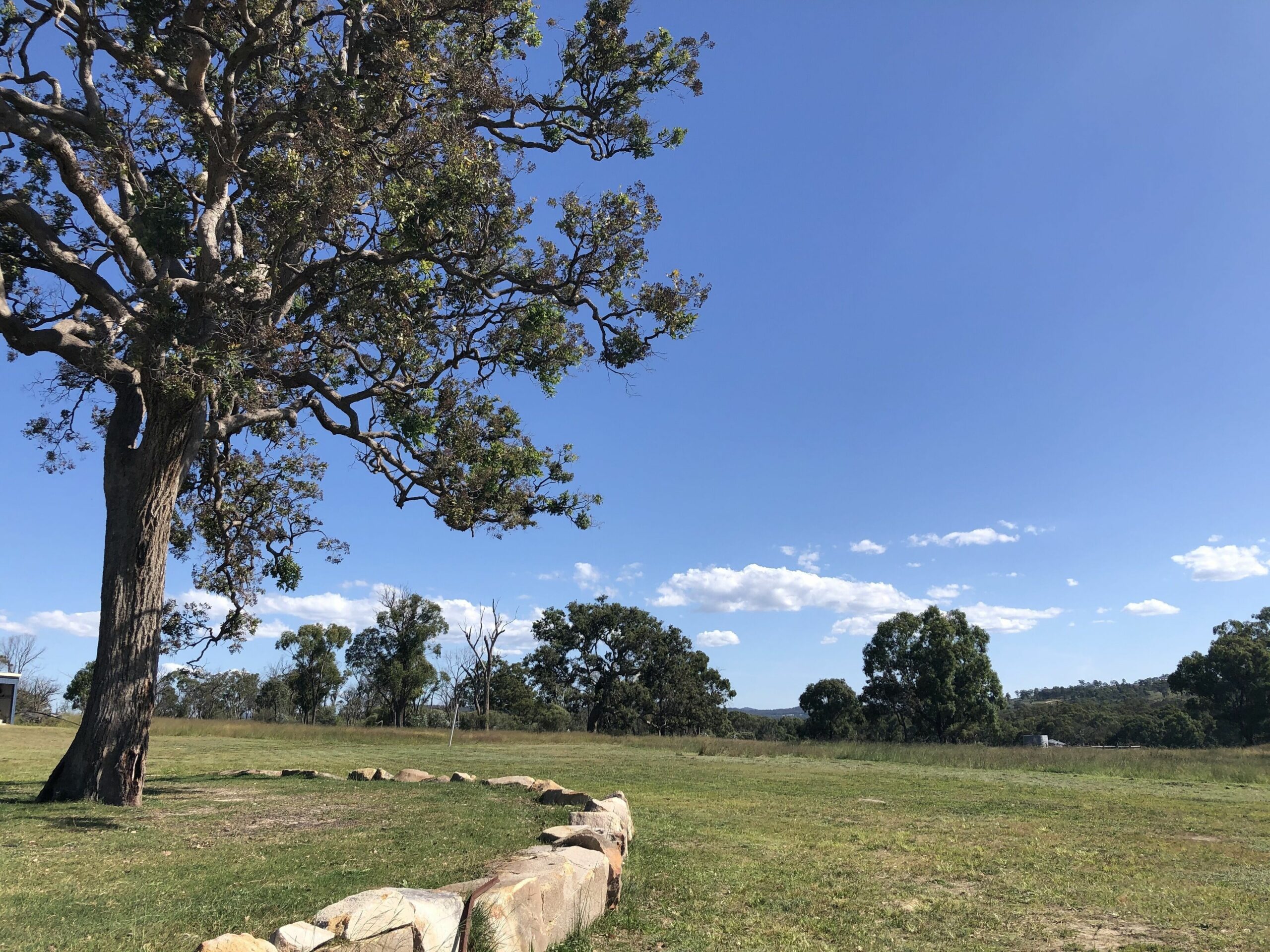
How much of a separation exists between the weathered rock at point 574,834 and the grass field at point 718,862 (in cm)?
41

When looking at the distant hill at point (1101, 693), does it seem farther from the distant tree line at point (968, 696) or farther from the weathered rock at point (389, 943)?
the weathered rock at point (389, 943)

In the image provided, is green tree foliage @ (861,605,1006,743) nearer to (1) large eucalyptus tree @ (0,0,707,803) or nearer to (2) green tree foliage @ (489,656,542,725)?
(2) green tree foliage @ (489,656,542,725)

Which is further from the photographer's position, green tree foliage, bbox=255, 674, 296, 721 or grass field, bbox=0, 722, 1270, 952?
green tree foliage, bbox=255, 674, 296, 721

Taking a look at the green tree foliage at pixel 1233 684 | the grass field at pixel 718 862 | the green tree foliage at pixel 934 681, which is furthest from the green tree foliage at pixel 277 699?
the green tree foliage at pixel 1233 684

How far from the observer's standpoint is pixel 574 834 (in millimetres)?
7203

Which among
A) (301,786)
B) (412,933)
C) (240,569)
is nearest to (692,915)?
(412,933)

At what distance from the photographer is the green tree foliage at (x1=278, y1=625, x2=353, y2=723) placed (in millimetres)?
66125

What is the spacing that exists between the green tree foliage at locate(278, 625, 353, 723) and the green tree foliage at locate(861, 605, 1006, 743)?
Result: 49.2 m

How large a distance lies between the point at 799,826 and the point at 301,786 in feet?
30.6

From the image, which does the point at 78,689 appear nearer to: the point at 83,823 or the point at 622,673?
the point at 622,673

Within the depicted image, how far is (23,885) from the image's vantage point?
19.7 ft

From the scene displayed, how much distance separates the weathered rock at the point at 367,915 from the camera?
3928 millimetres

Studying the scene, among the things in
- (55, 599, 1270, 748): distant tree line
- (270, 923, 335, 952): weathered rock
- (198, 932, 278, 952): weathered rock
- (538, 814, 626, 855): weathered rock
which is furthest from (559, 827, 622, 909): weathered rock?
(55, 599, 1270, 748): distant tree line

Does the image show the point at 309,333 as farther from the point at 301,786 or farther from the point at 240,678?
the point at 240,678
